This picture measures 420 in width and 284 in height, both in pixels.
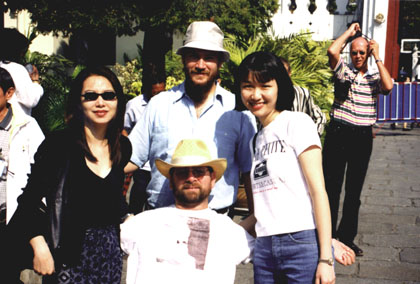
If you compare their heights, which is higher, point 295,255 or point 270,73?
point 270,73

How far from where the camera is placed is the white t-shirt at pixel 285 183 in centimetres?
254

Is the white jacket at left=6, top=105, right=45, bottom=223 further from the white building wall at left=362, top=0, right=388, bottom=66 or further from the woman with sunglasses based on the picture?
the white building wall at left=362, top=0, right=388, bottom=66

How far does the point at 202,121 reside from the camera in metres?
3.19

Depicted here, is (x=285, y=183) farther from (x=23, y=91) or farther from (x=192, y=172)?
(x=23, y=91)

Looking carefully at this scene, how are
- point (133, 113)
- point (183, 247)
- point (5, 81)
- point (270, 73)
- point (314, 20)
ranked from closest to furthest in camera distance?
point (270, 73) < point (183, 247) < point (5, 81) < point (133, 113) < point (314, 20)

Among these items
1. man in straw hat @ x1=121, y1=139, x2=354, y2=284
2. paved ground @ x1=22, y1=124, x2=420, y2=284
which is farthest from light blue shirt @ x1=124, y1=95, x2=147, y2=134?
man in straw hat @ x1=121, y1=139, x2=354, y2=284

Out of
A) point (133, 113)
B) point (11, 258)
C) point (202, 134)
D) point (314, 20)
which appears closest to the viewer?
point (11, 258)

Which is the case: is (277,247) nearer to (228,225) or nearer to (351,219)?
(228,225)

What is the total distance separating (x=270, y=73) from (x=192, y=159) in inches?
22.5

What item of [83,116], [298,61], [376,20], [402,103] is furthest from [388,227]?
[376,20]

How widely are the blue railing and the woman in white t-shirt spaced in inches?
472

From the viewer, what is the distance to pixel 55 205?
2.62 m

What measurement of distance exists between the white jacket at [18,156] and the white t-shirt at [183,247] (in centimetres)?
76

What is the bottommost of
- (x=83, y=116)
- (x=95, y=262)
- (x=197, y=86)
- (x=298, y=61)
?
(x=95, y=262)
